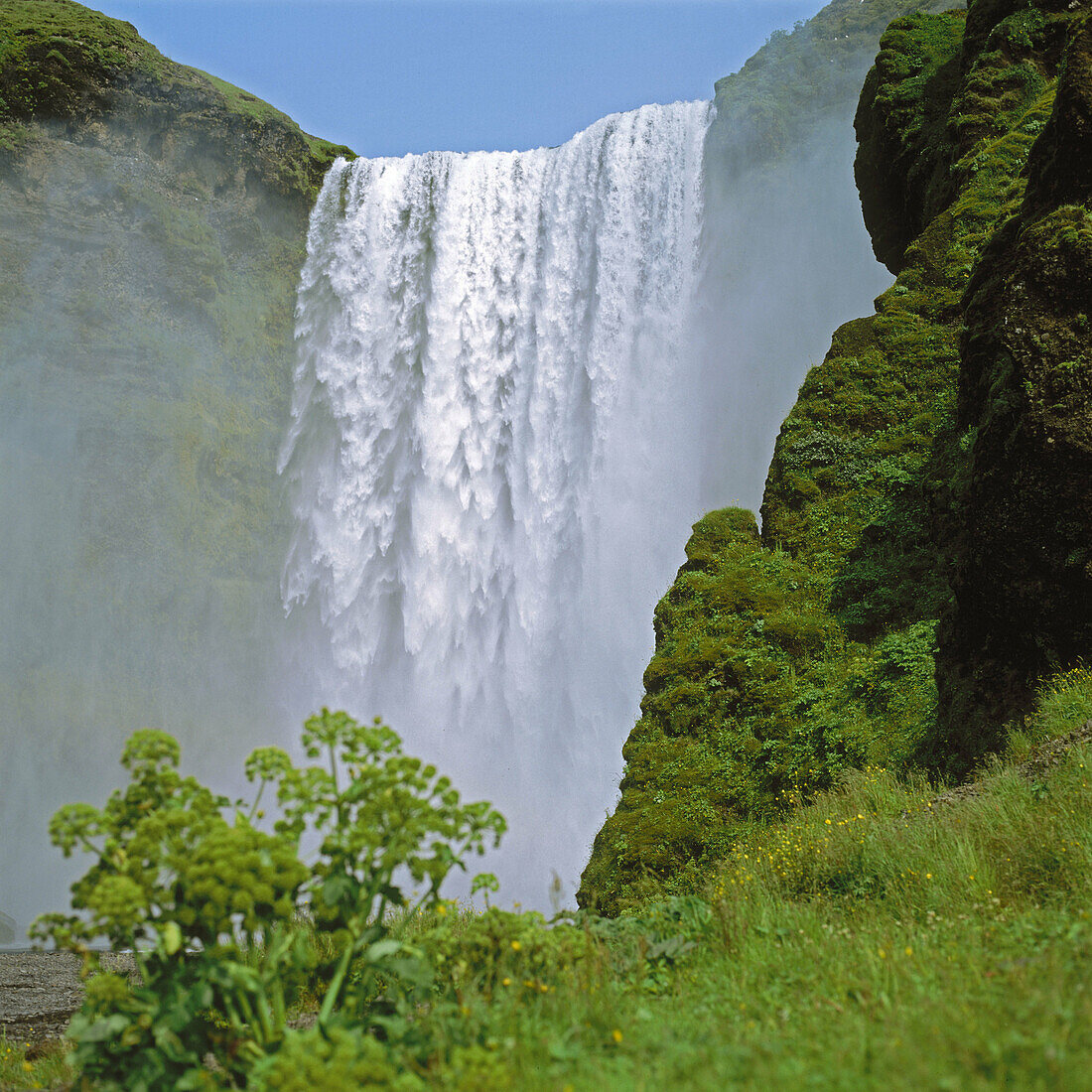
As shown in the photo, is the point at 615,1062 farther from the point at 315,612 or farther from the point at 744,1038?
the point at 315,612

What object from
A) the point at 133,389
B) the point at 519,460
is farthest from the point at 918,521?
the point at 133,389

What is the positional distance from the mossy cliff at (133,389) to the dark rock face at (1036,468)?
84.2ft

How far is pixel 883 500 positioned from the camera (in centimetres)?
1084

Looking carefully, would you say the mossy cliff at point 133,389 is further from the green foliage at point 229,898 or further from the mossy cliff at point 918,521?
the green foliage at point 229,898

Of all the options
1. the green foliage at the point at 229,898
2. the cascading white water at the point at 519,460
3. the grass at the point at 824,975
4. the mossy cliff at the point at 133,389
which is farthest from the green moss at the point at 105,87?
the green foliage at the point at 229,898

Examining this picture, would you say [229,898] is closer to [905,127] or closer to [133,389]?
[905,127]

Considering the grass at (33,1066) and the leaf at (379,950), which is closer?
the leaf at (379,950)

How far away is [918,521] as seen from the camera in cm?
1016

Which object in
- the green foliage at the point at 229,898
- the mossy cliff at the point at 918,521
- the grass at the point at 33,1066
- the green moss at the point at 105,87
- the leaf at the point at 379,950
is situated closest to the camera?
the green foliage at the point at 229,898

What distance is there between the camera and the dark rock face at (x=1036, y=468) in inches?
234

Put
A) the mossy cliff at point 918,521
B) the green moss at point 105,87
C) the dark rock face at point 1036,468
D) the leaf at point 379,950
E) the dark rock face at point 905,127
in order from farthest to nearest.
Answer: the green moss at point 105,87 → the dark rock face at point 905,127 → the mossy cliff at point 918,521 → the dark rock face at point 1036,468 → the leaf at point 379,950

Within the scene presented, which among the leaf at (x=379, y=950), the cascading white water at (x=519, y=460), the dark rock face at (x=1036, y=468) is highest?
the cascading white water at (x=519, y=460)

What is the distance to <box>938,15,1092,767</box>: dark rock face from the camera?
593cm

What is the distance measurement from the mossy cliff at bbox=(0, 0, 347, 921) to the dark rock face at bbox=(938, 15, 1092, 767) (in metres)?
25.7
